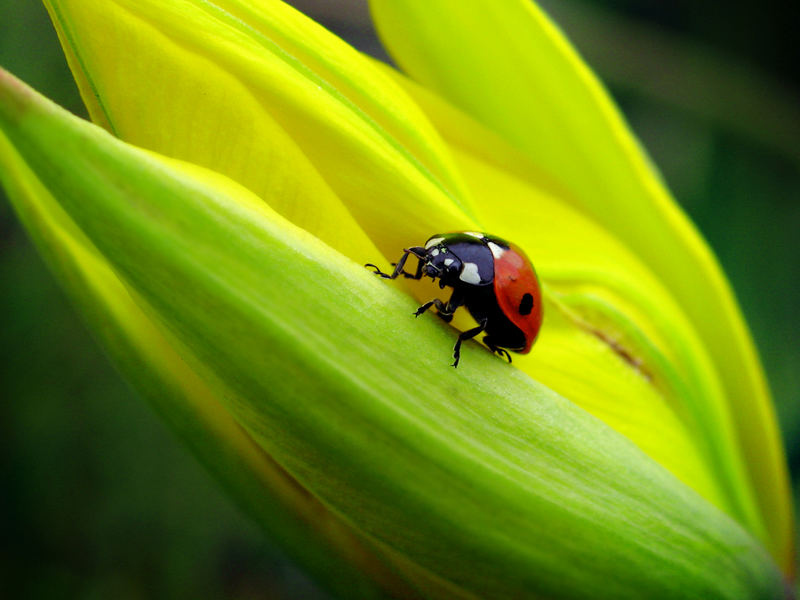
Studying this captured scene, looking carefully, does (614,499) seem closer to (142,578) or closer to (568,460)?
(568,460)

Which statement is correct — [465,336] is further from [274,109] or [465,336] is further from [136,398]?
[136,398]

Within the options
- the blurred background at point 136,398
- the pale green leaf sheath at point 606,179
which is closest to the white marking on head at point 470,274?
the pale green leaf sheath at point 606,179

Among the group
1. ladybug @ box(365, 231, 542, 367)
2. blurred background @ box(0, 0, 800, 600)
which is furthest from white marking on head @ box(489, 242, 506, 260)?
blurred background @ box(0, 0, 800, 600)

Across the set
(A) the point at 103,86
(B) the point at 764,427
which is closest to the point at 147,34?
(A) the point at 103,86

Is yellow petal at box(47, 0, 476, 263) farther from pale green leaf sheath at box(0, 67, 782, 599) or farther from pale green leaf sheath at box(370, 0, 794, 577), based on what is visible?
pale green leaf sheath at box(370, 0, 794, 577)

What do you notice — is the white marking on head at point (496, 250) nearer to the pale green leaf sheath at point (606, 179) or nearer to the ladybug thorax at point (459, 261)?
the ladybug thorax at point (459, 261)

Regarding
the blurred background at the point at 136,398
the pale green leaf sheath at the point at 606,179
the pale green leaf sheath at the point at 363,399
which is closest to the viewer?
the pale green leaf sheath at the point at 363,399
